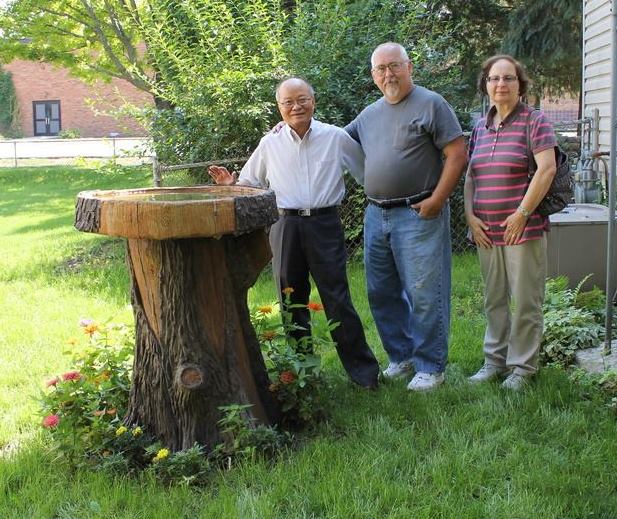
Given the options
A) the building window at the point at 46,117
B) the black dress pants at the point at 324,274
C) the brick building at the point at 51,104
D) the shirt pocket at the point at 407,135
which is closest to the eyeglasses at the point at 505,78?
the shirt pocket at the point at 407,135

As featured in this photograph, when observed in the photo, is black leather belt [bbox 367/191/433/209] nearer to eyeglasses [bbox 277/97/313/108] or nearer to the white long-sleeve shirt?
the white long-sleeve shirt

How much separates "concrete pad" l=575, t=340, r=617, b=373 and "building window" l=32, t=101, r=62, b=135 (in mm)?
39235

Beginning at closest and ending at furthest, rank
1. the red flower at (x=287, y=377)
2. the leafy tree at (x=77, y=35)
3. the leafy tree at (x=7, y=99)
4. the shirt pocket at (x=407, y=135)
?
the red flower at (x=287, y=377), the shirt pocket at (x=407, y=135), the leafy tree at (x=77, y=35), the leafy tree at (x=7, y=99)

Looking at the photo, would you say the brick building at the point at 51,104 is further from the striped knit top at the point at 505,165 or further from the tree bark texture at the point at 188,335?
the tree bark texture at the point at 188,335

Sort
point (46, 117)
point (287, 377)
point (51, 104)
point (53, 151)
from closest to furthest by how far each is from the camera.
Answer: point (287, 377) → point (53, 151) → point (51, 104) → point (46, 117)

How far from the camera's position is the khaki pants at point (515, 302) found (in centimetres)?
413

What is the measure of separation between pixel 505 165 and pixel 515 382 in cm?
118

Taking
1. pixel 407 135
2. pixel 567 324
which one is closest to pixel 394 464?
pixel 407 135

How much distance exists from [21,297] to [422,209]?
178 inches

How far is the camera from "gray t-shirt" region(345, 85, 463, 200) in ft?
13.3

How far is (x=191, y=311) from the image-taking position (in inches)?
135

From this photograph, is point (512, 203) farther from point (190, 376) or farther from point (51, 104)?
Answer: point (51, 104)

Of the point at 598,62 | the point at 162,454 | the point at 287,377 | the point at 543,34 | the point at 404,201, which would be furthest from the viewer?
the point at 543,34

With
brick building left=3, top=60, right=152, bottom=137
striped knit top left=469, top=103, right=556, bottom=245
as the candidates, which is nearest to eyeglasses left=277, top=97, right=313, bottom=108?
striped knit top left=469, top=103, right=556, bottom=245
